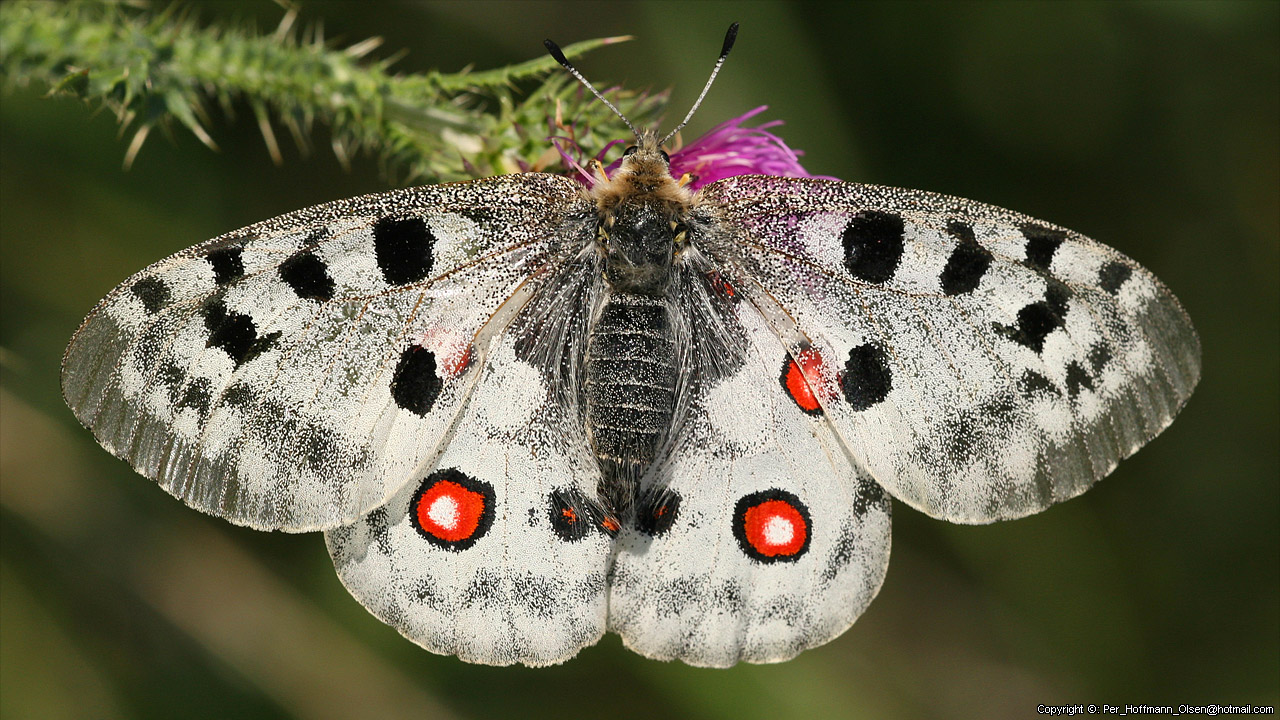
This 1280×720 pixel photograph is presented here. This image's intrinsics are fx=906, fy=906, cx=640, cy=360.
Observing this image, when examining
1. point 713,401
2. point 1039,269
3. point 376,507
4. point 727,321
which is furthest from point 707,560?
point 1039,269

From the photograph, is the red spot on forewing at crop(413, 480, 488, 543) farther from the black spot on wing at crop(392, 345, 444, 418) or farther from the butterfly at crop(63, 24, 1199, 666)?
the black spot on wing at crop(392, 345, 444, 418)

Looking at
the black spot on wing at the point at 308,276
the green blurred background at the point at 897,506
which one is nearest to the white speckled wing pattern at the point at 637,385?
the black spot on wing at the point at 308,276

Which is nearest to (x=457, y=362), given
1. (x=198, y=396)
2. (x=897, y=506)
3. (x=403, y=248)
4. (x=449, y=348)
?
(x=449, y=348)

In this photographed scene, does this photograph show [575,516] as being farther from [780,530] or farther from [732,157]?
[732,157]

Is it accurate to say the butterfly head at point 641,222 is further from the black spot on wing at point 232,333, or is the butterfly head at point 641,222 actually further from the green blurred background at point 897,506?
the green blurred background at point 897,506

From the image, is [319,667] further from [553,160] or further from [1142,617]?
[1142,617]
